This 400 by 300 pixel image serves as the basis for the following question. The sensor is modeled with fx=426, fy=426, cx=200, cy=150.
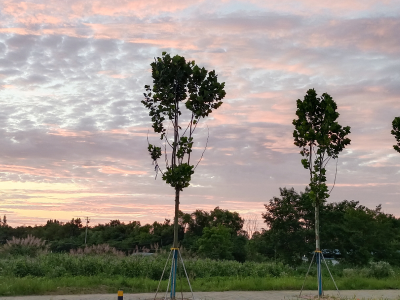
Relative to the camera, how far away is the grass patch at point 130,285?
14.1 m

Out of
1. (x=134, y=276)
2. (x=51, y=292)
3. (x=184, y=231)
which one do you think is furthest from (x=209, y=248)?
(x=51, y=292)

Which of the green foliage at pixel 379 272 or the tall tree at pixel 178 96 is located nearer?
the tall tree at pixel 178 96

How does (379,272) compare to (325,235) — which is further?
(325,235)

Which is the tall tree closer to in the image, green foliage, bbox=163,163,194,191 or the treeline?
green foliage, bbox=163,163,194,191

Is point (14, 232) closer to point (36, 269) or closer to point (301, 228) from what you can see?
point (301, 228)

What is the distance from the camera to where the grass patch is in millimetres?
14062

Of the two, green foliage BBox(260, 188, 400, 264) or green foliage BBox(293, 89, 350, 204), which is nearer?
green foliage BBox(293, 89, 350, 204)

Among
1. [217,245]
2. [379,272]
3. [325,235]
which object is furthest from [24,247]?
[217,245]

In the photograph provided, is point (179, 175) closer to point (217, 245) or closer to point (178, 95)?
point (178, 95)

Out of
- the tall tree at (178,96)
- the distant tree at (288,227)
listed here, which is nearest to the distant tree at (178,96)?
the tall tree at (178,96)

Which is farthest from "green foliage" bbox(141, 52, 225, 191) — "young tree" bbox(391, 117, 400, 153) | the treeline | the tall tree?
the treeline

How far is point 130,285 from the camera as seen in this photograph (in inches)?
613

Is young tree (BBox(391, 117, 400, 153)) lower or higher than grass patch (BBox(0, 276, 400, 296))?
higher

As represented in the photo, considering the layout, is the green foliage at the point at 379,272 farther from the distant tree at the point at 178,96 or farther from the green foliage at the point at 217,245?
the green foliage at the point at 217,245
